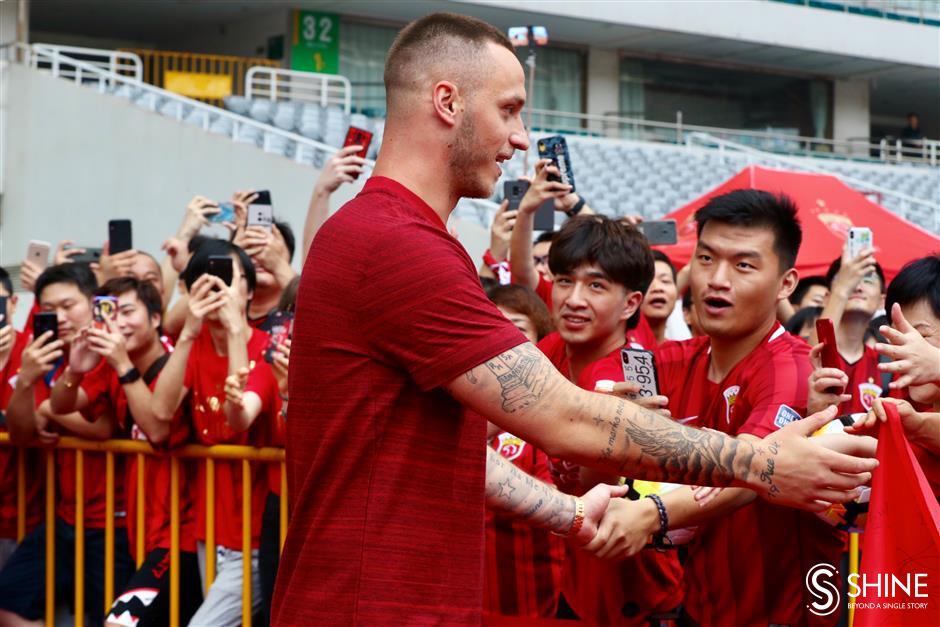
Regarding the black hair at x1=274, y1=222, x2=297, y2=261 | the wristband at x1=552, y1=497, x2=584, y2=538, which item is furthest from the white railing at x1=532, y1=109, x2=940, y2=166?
the wristband at x1=552, y1=497, x2=584, y2=538

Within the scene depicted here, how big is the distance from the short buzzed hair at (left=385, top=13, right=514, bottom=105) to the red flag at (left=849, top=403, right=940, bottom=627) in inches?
50.7

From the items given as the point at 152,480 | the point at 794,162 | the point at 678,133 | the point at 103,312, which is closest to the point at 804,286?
the point at 152,480

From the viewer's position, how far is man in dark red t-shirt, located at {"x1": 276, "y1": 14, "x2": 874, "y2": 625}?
233 cm

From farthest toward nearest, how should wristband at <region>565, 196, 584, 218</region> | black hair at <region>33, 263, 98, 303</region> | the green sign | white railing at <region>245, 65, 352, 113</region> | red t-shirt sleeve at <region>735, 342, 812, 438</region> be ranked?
the green sign
white railing at <region>245, 65, 352, 113</region>
black hair at <region>33, 263, 98, 303</region>
wristband at <region>565, 196, 584, 218</region>
red t-shirt sleeve at <region>735, 342, 812, 438</region>

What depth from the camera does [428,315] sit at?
90.7 inches

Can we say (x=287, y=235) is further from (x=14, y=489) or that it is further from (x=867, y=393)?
(x=867, y=393)

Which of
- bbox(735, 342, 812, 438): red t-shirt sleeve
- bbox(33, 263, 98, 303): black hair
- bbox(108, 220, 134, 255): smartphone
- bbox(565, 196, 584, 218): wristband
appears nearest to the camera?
bbox(735, 342, 812, 438): red t-shirt sleeve

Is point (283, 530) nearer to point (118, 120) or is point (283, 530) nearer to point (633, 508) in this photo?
point (633, 508)

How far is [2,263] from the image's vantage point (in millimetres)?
18156

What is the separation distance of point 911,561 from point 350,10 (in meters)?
22.3

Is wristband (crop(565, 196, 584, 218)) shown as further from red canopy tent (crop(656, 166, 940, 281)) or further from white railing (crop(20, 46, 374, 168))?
white railing (crop(20, 46, 374, 168))

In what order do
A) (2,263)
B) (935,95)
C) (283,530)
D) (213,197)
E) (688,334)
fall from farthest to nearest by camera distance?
(935,95), (2,263), (213,197), (688,334), (283,530)

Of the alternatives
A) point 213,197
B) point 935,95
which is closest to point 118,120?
point 213,197

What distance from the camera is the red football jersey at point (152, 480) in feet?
15.8
